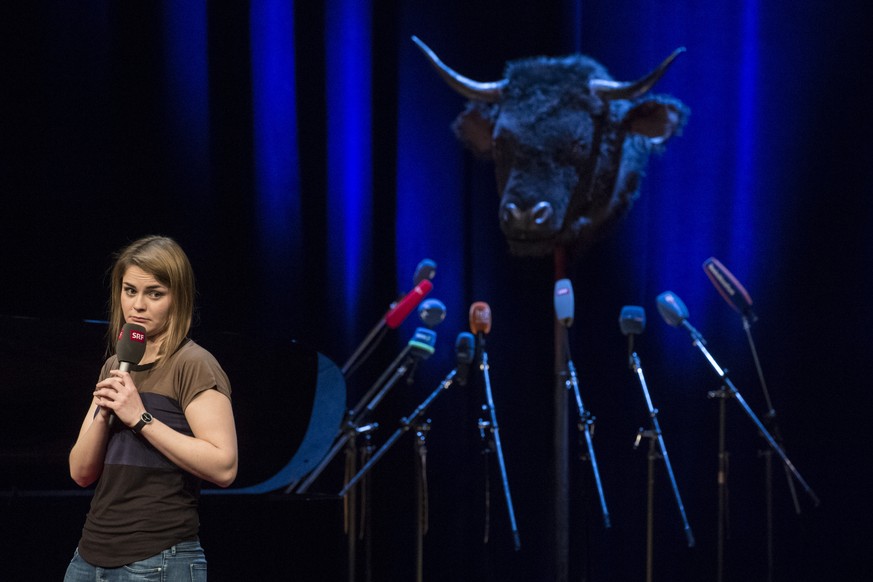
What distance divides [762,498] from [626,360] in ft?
2.55

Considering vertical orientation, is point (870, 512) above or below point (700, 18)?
below

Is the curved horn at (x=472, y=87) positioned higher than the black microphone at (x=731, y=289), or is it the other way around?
the curved horn at (x=472, y=87)

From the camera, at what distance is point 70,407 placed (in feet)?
7.53

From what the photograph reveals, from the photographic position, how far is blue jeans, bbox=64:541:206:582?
4.65 feet

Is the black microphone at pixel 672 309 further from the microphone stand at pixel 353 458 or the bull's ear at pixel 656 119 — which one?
the microphone stand at pixel 353 458

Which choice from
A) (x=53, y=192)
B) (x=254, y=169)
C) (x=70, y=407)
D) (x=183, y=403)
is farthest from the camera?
(x=254, y=169)

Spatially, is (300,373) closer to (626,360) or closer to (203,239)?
(203,239)

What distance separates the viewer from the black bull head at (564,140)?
147 inches

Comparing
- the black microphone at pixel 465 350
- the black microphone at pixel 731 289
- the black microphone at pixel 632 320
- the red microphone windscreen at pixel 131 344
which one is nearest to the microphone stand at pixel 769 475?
the black microphone at pixel 731 289

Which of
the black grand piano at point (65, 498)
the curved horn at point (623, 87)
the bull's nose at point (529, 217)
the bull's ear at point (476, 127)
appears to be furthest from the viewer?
the bull's ear at point (476, 127)

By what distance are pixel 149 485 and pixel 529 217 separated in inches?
97.4

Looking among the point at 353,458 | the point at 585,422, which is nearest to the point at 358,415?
the point at 353,458

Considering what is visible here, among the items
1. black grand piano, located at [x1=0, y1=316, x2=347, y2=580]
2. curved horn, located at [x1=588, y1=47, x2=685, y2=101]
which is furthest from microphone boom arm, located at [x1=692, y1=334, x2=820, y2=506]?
black grand piano, located at [x1=0, y1=316, x2=347, y2=580]

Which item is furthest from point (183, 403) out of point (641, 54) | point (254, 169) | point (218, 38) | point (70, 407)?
point (641, 54)
